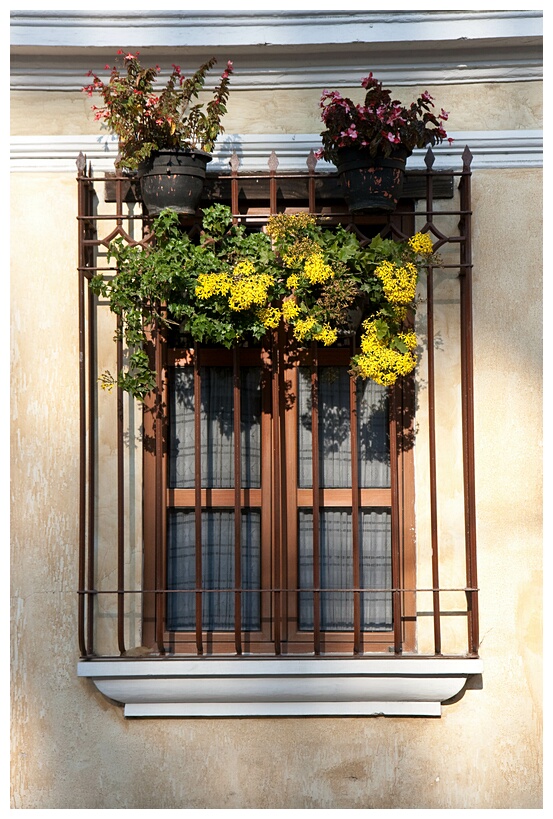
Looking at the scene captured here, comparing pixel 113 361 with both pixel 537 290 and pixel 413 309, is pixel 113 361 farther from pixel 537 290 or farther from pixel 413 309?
pixel 537 290

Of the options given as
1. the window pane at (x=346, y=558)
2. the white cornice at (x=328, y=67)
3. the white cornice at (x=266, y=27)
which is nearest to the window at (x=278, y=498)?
the window pane at (x=346, y=558)

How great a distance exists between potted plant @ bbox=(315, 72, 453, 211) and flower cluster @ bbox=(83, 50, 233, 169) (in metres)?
0.47

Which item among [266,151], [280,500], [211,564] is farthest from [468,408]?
[266,151]

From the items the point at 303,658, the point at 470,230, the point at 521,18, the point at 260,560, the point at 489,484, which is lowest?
the point at 303,658

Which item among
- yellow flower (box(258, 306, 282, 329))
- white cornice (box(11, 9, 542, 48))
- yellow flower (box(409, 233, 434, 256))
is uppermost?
white cornice (box(11, 9, 542, 48))

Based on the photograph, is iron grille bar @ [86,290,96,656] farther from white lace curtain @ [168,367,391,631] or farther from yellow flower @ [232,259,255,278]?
yellow flower @ [232,259,255,278]

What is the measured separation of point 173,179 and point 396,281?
1.02 m

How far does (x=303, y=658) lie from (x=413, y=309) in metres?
1.55

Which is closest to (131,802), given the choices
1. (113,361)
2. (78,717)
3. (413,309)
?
(78,717)

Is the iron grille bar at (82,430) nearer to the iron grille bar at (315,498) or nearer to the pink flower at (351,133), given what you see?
the iron grille bar at (315,498)

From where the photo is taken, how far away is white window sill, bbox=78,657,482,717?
150 inches

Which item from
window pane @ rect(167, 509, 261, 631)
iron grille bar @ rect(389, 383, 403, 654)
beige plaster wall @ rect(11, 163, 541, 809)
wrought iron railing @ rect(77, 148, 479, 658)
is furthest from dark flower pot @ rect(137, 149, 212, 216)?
window pane @ rect(167, 509, 261, 631)

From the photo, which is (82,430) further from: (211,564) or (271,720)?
(271,720)

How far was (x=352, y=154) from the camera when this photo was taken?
3.77 meters
